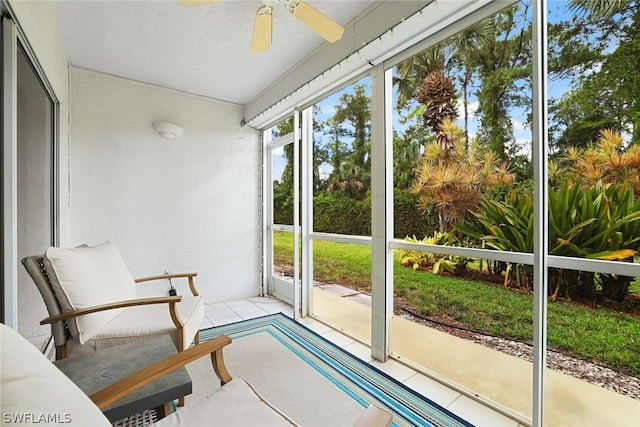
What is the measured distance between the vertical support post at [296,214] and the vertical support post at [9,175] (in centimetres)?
205

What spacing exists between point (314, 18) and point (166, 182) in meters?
2.48

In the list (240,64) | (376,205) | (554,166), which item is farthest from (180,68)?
(554,166)

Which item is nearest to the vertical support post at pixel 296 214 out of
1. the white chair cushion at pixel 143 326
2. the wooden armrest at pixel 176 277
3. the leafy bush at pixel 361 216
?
the leafy bush at pixel 361 216

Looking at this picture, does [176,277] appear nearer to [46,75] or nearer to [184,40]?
[46,75]

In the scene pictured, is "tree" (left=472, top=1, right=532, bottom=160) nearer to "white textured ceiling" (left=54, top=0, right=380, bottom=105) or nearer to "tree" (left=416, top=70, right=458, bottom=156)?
"tree" (left=416, top=70, right=458, bottom=156)

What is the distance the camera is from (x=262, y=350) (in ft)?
7.57

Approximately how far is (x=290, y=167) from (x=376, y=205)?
5.26 feet

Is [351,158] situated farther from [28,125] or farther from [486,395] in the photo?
[28,125]

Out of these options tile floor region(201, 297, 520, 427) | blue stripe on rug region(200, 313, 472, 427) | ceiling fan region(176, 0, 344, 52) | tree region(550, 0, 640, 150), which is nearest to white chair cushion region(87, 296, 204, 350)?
blue stripe on rug region(200, 313, 472, 427)

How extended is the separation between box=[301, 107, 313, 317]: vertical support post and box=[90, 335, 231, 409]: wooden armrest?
183 centimetres

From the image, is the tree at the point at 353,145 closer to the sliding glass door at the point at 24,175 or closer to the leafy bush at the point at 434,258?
the leafy bush at the point at 434,258

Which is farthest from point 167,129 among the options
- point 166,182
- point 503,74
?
point 503,74

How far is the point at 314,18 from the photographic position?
4.96 ft

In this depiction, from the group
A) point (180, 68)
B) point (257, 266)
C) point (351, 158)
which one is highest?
point (180, 68)
